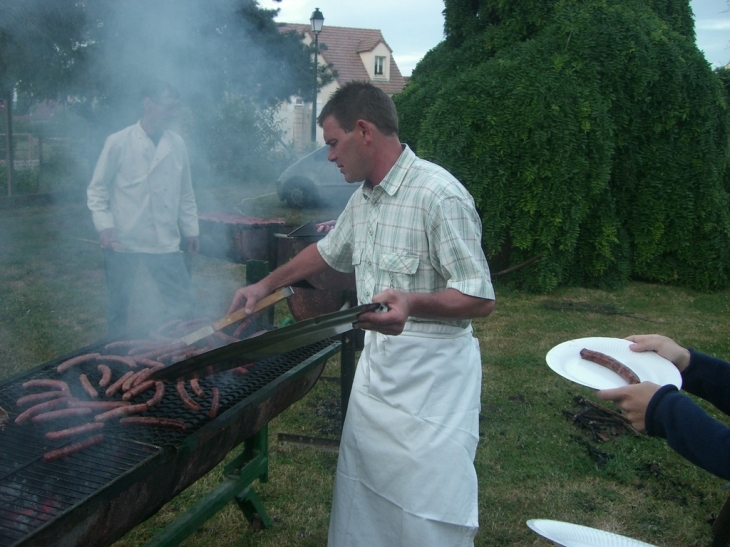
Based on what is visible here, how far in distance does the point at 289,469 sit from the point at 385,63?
3361 centimetres

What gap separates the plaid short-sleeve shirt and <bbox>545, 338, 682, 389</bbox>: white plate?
395 millimetres

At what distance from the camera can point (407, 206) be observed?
2367 mm

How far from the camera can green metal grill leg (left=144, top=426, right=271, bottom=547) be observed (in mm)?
2543

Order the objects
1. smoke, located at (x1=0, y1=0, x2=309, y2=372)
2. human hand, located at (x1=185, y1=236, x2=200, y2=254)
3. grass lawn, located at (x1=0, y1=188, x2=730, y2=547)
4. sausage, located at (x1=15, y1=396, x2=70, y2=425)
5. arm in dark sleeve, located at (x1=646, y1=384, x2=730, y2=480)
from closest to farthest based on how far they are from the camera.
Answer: arm in dark sleeve, located at (x1=646, y1=384, x2=730, y2=480), sausage, located at (x1=15, y1=396, x2=70, y2=425), grass lawn, located at (x1=0, y1=188, x2=730, y2=547), smoke, located at (x1=0, y1=0, x2=309, y2=372), human hand, located at (x1=185, y1=236, x2=200, y2=254)

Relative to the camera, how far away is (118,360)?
102 inches

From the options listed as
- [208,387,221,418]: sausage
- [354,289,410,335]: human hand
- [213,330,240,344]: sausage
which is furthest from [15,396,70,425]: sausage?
[354,289,410,335]: human hand

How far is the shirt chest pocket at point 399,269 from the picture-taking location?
2.38 metres

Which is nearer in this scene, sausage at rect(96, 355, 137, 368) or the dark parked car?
sausage at rect(96, 355, 137, 368)

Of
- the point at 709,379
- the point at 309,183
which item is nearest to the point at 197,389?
the point at 709,379

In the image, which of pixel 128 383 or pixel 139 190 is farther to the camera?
pixel 139 190

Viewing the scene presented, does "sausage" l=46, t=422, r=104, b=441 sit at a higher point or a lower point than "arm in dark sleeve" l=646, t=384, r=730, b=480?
lower

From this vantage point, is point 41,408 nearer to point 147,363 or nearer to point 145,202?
point 147,363

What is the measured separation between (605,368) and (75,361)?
2.10 meters

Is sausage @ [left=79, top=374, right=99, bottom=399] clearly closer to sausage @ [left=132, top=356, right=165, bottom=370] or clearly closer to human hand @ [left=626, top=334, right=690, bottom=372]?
sausage @ [left=132, top=356, right=165, bottom=370]
